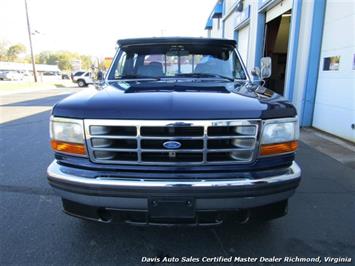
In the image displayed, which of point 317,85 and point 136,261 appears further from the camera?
point 317,85


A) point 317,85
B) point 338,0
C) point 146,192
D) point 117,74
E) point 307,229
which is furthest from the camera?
point 317,85

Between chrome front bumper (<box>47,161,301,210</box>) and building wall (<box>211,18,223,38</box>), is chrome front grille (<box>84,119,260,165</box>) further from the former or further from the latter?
building wall (<box>211,18,223,38</box>)

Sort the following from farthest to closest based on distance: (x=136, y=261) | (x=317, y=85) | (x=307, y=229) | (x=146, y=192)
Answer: (x=317, y=85) < (x=307, y=229) < (x=136, y=261) < (x=146, y=192)

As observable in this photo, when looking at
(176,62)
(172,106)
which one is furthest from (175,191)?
(176,62)

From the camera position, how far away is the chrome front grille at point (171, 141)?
84.7 inches

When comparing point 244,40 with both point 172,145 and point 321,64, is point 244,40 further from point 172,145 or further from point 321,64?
point 172,145

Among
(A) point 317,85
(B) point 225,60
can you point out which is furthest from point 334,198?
(A) point 317,85

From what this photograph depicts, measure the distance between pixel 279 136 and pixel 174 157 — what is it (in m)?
0.81

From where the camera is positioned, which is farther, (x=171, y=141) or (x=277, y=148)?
(x=277, y=148)

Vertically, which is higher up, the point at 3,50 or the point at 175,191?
the point at 3,50

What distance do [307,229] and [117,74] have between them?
2.66 metres

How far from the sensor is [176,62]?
373cm

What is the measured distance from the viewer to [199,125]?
6.98ft

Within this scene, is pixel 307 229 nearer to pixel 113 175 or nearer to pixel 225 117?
pixel 225 117
